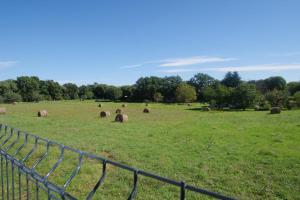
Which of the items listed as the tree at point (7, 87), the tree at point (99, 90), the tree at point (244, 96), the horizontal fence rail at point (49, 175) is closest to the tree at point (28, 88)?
the tree at point (7, 87)

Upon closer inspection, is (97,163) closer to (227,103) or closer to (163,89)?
(227,103)

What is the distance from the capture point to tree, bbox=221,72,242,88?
88750 mm

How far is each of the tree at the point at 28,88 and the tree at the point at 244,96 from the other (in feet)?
219

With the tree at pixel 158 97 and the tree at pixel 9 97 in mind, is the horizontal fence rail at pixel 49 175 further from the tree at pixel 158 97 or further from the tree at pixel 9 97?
the tree at pixel 158 97

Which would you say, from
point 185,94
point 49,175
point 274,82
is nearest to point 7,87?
point 185,94

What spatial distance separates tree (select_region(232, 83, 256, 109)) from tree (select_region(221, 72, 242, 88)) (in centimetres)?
3166

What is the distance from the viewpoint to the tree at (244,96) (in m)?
55.4

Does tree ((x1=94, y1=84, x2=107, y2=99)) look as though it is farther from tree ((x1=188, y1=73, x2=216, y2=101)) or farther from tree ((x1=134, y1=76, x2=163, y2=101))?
tree ((x1=188, y1=73, x2=216, y2=101))

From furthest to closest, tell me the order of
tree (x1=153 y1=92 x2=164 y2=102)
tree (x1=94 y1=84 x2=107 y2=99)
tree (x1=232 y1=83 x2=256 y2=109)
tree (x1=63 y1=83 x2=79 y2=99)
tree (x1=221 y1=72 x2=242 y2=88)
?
1. tree (x1=94 y1=84 x2=107 y2=99)
2. tree (x1=63 y1=83 x2=79 y2=99)
3. tree (x1=153 y1=92 x2=164 y2=102)
4. tree (x1=221 y1=72 x2=242 y2=88)
5. tree (x1=232 y1=83 x2=256 y2=109)

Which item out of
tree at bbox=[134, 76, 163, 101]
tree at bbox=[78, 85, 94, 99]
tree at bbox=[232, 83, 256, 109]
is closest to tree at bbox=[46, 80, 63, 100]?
tree at bbox=[78, 85, 94, 99]

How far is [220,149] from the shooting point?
1296cm

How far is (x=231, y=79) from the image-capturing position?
90188 millimetres

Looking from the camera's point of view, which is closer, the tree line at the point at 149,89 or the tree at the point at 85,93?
the tree line at the point at 149,89

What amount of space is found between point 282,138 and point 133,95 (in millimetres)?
90158
